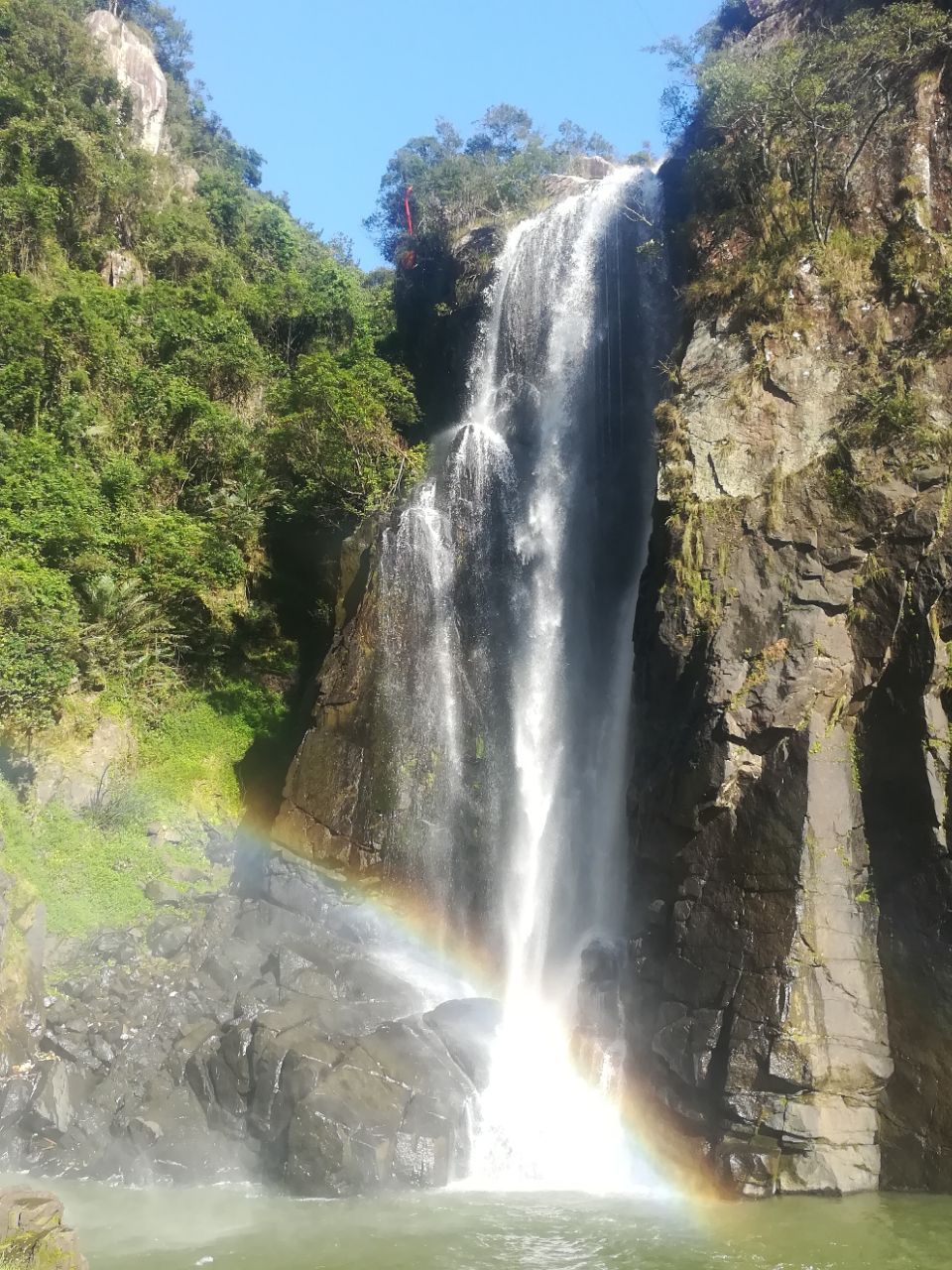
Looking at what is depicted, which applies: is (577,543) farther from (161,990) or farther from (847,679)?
(161,990)

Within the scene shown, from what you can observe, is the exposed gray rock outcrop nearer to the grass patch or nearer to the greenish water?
the greenish water

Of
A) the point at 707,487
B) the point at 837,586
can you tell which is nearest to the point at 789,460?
the point at 707,487

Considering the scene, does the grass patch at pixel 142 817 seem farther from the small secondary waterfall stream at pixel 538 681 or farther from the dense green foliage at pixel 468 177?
the dense green foliage at pixel 468 177

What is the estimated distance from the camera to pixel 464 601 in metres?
17.2

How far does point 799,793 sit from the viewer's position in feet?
34.3

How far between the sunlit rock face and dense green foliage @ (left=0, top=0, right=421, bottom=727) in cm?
704

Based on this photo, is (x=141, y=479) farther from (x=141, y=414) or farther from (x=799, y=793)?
(x=799, y=793)

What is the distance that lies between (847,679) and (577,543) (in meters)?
7.67

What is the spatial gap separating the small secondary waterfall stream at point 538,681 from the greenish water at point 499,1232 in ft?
4.26

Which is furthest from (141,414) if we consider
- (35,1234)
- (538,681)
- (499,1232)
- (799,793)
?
(499,1232)

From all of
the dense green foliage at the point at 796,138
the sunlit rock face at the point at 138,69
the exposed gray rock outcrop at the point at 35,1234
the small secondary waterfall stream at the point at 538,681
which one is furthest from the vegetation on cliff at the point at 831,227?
the sunlit rock face at the point at 138,69

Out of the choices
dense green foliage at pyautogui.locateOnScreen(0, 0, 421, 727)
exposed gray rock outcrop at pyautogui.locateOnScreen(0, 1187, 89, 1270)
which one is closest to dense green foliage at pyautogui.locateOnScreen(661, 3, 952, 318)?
dense green foliage at pyautogui.locateOnScreen(0, 0, 421, 727)

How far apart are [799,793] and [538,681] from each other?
6769mm

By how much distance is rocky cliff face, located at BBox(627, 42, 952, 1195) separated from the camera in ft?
31.7
